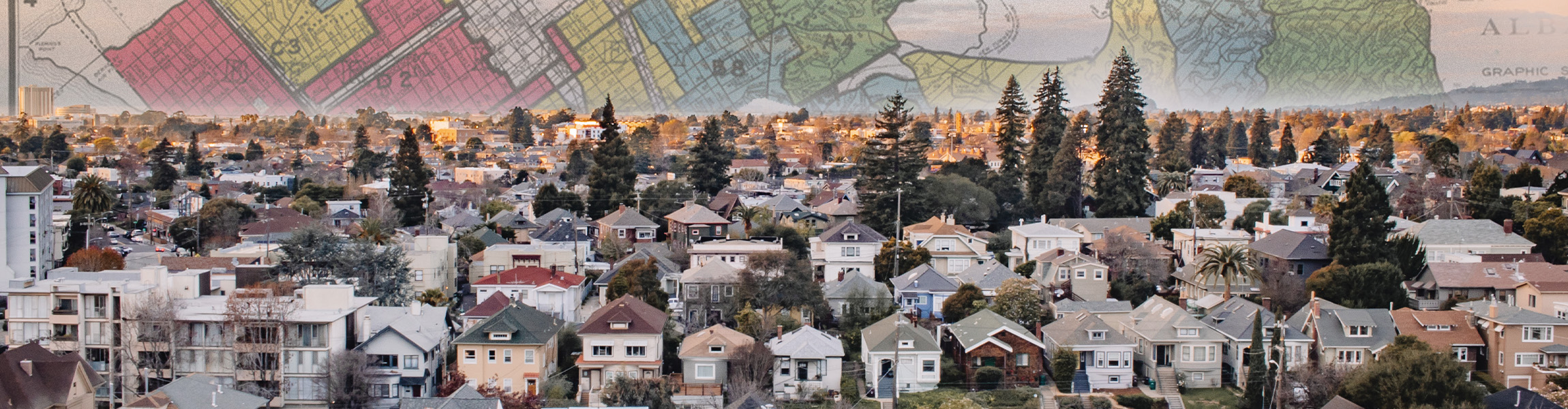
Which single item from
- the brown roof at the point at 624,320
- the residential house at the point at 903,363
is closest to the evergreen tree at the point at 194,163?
the brown roof at the point at 624,320

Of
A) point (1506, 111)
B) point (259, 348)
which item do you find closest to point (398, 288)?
Answer: point (259, 348)

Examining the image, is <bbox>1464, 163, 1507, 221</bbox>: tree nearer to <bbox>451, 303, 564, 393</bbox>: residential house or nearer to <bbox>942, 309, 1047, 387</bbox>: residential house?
<bbox>942, 309, 1047, 387</bbox>: residential house

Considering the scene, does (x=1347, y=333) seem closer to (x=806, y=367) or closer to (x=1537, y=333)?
(x=1537, y=333)

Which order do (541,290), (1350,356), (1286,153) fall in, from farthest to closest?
(1286,153)
(541,290)
(1350,356)

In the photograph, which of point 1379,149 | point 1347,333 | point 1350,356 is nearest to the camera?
point 1350,356

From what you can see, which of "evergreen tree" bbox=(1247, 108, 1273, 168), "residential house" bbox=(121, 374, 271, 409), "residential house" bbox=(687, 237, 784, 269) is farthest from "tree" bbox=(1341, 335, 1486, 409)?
"evergreen tree" bbox=(1247, 108, 1273, 168)

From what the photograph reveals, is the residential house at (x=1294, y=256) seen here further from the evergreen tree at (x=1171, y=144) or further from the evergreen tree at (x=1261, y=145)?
the evergreen tree at (x=1261, y=145)

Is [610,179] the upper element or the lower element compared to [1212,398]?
upper

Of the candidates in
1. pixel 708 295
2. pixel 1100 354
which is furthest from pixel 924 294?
pixel 1100 354
